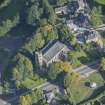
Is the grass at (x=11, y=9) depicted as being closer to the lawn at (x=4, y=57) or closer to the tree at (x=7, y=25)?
the tree at (x=7, y=25)

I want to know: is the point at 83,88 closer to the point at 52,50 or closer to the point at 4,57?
the point at 52,50

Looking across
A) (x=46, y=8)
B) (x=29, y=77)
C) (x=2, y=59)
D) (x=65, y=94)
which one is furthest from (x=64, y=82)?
(x=46, y=8)

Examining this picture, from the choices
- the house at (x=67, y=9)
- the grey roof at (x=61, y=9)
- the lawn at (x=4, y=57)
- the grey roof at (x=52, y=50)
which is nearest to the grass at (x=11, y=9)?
the grey roof at (x=61, y=9)

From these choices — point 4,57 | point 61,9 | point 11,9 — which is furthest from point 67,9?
point 4,57

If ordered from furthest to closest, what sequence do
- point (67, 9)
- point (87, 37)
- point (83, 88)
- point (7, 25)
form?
point (67, 9) < point (7, 25) < point (87, 37) < point (83, 88)

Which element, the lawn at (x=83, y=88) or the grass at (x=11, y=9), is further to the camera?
the grass at (x=11, y=9)

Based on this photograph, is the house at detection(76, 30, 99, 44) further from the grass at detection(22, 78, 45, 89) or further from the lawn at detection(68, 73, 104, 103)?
the grass at detection(22, 78, 45, 89)
